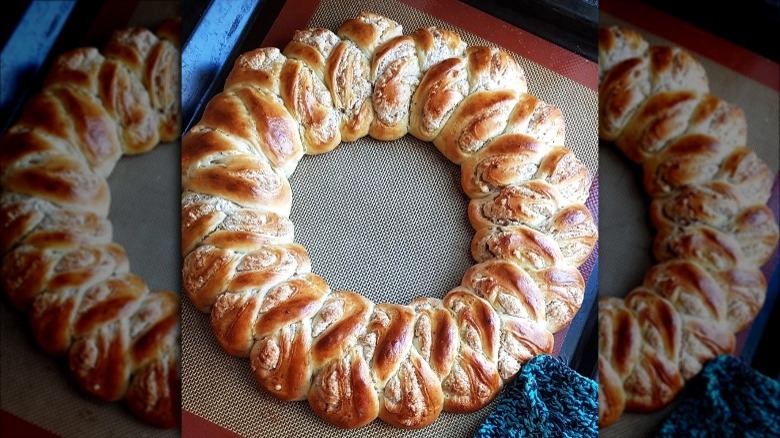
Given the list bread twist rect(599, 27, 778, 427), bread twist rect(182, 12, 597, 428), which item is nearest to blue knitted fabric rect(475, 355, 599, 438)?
bread twist rect(182, 12, 597, 428)

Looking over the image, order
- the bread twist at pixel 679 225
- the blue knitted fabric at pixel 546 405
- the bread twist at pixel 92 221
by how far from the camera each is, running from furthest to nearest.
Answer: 1. the blue knitted fabric at pixel 546 405
2. the bread twist at pixel 92 221
3. the bread twist at pixel 679 225

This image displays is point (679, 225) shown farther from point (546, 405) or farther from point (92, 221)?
point (92, 221)

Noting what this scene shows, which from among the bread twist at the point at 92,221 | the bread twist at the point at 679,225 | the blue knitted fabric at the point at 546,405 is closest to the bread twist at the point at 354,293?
the blue knitted fabric at the point at 546,405

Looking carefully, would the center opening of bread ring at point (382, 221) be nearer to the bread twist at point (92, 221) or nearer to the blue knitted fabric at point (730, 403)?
the bread twist at point (92, 221)

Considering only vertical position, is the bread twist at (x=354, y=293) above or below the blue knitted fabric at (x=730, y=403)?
below

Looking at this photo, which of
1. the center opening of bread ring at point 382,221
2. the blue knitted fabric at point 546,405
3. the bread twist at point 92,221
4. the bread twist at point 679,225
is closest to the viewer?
the bread twist at point 679,225

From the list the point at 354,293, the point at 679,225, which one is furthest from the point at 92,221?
the point at 679,225
